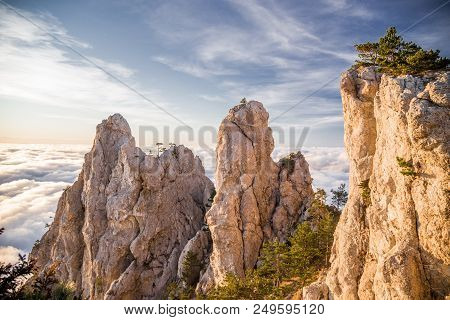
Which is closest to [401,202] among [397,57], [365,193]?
[365,193]

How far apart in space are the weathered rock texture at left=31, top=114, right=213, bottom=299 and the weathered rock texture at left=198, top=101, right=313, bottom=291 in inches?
802

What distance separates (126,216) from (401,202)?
224 feet

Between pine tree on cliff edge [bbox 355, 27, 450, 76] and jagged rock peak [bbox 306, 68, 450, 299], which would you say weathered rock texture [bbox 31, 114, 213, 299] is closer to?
jagged rock peak [bbox 306, 68, 450, 299]

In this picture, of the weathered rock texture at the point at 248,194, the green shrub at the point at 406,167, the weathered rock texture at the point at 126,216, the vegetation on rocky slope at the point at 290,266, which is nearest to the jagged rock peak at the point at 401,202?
the green shrub at the point at 406,167

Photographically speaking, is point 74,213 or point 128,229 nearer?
point 128,229

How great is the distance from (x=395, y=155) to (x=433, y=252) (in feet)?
29.3

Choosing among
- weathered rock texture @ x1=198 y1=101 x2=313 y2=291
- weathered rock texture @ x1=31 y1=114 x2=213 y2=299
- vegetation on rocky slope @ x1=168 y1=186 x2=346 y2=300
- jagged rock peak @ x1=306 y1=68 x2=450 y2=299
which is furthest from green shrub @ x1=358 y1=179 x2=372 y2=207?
weathered rock texture @ x1=31 y1=114 x2=213 y2=299

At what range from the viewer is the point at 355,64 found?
4181cm

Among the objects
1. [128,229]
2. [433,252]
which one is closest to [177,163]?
[128,229]

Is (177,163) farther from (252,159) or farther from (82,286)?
(82,286)

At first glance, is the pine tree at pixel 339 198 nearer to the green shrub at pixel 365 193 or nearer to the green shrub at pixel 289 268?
the green shrub at pixel 289 268

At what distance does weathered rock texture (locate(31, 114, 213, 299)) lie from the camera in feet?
263

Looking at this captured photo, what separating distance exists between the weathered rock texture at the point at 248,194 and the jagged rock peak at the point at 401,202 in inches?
1156

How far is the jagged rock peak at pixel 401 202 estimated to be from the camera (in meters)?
25.4
